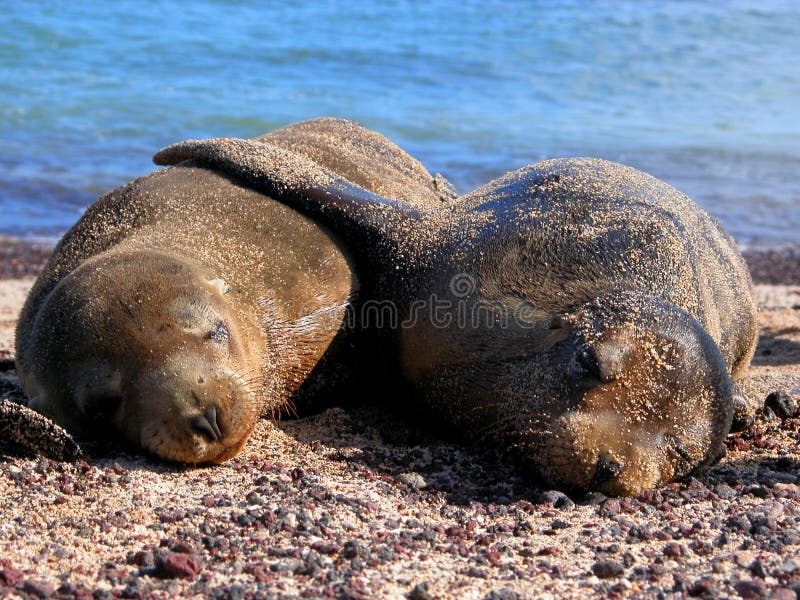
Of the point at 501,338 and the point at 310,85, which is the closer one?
the point at 501,338

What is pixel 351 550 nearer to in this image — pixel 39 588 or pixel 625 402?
pixel 39 588

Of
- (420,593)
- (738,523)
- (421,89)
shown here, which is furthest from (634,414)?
(421,89)

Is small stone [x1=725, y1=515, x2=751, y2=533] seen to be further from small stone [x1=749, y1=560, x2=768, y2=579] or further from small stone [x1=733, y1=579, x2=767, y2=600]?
small stone [x1=733, y1=579, x2=767, y2=600]

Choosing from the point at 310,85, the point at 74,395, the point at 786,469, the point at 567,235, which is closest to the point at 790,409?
the point at 786,469

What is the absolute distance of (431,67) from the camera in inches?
1033

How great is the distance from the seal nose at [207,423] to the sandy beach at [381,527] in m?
0.21

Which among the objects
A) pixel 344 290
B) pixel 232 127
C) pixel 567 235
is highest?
pixel 567 235

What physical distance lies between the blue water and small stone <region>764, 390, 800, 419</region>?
26.8 ft

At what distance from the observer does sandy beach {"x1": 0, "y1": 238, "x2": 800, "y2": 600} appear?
A: 3.50m

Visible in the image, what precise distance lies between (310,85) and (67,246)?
18488mm

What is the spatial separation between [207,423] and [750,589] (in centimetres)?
215

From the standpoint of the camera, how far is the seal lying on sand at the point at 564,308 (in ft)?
14.6

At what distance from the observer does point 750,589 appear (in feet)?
11.3

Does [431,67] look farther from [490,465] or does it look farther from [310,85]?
[490,465]
